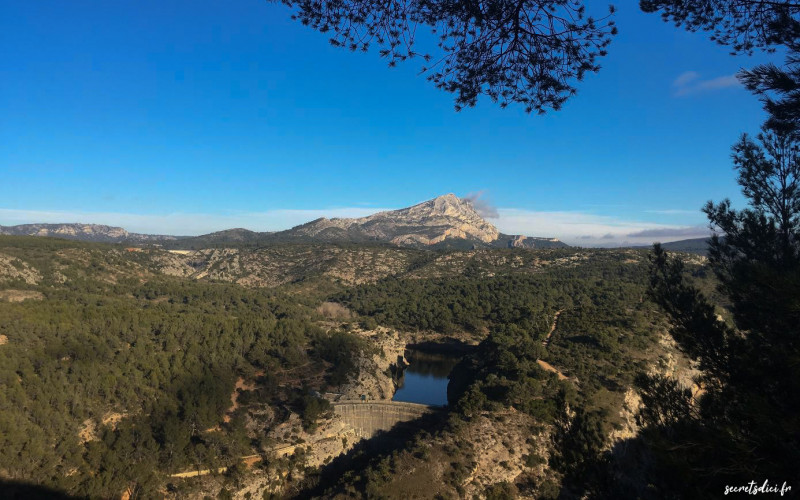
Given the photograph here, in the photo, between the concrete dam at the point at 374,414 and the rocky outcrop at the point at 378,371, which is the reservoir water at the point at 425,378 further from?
the concrete dam at the point at 374,414

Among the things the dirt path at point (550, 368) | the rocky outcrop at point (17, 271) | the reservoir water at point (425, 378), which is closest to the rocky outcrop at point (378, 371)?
the reservoir water at point (425, 378)

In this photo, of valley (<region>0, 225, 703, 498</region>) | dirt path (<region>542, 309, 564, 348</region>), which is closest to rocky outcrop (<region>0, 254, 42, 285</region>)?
valley (<region>0, 225, 703, 498</region>)

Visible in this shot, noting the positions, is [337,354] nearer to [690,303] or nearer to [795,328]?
[690,303]

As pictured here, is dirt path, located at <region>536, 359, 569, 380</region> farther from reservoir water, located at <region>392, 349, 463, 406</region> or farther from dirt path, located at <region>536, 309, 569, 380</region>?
reservoir water, located at <region>392, 349, 463, 406</region>

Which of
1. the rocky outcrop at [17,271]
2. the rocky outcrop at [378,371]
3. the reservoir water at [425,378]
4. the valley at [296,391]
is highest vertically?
the rocky outcrop at [17,271]

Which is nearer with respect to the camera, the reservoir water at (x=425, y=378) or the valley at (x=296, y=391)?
the valley at (x=296, y=391)

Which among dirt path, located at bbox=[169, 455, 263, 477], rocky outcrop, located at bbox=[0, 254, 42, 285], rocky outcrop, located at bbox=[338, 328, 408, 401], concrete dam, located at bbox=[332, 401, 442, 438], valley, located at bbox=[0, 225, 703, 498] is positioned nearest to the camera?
valley, located at bbox=[0, 225, 703, 498]
